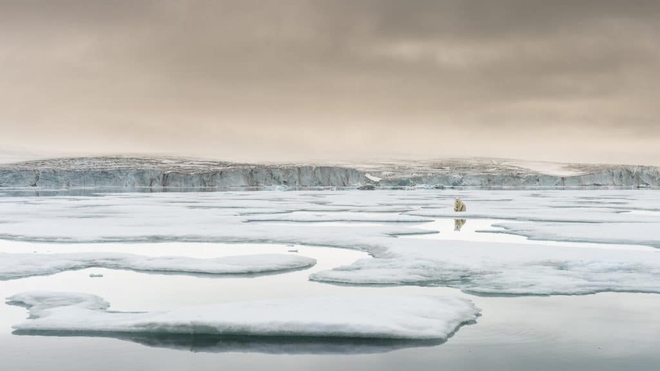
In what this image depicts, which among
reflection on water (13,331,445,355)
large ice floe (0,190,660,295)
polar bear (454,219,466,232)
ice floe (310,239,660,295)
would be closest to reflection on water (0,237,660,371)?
reflection on water (13,331,445,355)

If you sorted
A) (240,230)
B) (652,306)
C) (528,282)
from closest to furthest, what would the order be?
1. (652,306)
2. (528,282)
3. (240,230)

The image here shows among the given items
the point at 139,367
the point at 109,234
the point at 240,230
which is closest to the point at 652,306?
the point at 139,367

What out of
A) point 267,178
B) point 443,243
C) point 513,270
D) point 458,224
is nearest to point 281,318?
point 513,270

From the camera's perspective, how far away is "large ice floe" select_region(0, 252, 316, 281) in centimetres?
822

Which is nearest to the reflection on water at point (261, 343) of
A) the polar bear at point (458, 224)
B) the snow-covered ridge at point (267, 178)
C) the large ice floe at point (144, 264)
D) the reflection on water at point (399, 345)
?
the reflection on water at point (399, 345)

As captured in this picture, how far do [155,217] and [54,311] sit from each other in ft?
37.5

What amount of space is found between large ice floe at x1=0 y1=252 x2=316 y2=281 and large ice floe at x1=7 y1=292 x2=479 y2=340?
211cm

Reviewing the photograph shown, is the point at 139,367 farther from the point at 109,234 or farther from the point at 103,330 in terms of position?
the point at 109,234

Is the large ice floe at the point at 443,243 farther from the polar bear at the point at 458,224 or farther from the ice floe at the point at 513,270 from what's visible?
the polar bear at the point at 458,224

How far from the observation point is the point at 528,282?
7.25 meters

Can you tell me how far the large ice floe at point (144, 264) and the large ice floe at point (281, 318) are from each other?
2.11 metres

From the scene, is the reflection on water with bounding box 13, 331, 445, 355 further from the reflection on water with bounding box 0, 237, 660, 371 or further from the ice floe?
the ice floe

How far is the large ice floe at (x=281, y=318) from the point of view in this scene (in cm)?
523

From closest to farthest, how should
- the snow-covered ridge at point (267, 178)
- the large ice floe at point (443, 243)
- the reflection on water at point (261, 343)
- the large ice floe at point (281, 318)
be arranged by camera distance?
1. the reflection on water at point (261, 343)
2. the large ice floe at point (281, 318)
3. the large ice floe at point (443, 243)
4. the snow-covered ridge at point (267, 178)
